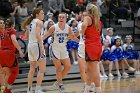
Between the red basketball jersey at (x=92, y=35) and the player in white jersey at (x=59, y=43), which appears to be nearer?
the red basketball jersey at (x=92, y=35)

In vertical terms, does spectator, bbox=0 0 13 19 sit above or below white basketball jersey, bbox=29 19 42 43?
above

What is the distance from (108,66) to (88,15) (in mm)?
7359

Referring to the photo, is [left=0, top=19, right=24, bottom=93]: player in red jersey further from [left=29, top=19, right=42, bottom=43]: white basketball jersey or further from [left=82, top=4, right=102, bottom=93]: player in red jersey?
[left=82, top=4, right=102, bottom=93]: player in red jersey

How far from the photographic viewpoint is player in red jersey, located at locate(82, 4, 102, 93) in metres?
8.93

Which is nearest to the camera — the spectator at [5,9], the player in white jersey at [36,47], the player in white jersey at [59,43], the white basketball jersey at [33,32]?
the player in white jersey at [36,47]

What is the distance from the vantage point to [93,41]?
9.05 m

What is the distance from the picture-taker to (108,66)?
52.7 feet

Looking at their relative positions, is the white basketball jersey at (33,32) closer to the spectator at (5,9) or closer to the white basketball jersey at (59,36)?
the white basketball jersey at (59,36)

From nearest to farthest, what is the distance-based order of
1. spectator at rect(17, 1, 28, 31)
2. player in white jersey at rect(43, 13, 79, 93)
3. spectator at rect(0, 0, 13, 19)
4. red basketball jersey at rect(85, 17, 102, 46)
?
red basketball jersey at rect(85, 17, 102, 46) → player in white jersey at rect(43, 13, 79, 93) → spectator at rect(0, 0, 13, 19) → spectator at rect(17, 1, 28, 31)

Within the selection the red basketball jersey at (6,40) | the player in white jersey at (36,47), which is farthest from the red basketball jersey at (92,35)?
the red basketball jersey at (6,40)

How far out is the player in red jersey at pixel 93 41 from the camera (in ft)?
29.3

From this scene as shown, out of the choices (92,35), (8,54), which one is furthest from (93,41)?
(8,54)

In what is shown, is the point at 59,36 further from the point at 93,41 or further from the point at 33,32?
the point at 93,41

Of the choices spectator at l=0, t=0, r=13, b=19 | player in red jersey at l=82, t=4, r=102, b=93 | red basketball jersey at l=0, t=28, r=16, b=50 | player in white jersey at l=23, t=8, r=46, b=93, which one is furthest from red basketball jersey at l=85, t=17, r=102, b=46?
spectator at l=0, t=0, r=13, b=19
